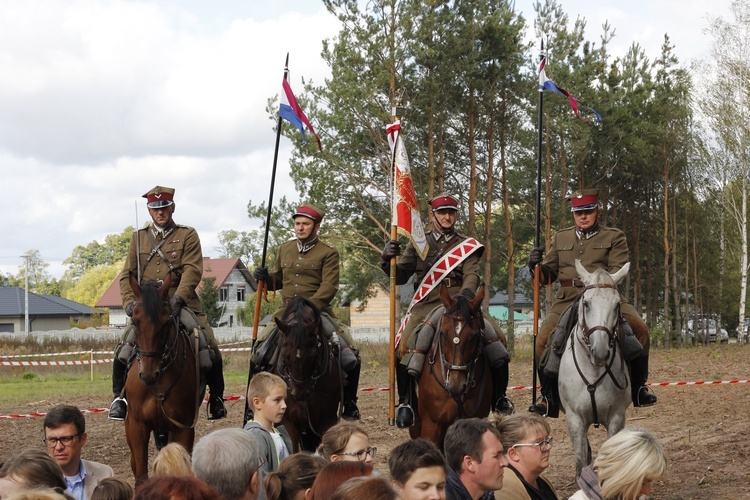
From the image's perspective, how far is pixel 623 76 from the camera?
3662cm

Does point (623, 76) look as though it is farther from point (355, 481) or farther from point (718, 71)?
point (355, 481)

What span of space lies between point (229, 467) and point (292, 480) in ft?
1.33

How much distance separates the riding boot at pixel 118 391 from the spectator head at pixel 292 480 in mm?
5050

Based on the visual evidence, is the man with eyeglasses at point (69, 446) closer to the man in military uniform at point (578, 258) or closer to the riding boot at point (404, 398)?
the riding boot at point (404, 398)

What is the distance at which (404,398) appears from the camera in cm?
935

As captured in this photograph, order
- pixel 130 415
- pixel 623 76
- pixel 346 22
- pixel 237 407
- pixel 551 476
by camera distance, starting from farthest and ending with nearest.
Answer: pixel 623 76, pixel 346 22, pixel 237 407, pixel 551 476, pixel 130 415

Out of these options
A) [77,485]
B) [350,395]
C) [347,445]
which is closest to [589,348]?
[350,395]

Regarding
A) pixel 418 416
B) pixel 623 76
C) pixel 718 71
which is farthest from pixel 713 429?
pixel 718 71

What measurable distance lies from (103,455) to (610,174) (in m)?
29.8

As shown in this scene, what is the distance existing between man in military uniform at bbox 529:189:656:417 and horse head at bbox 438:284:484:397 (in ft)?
4.40

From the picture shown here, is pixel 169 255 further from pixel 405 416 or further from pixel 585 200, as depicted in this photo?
pixel 585 200

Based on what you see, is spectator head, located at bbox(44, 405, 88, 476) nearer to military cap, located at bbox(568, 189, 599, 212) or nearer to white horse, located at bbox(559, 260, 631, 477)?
white horse, located at bbox(559, 260, 631, 477)

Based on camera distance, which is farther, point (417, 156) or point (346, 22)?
point (417, 156)

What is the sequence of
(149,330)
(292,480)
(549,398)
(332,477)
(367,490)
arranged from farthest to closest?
1. (549,398)
2. (149,330)
3. (292,480)
4. (332,477)
5. (367,490)
